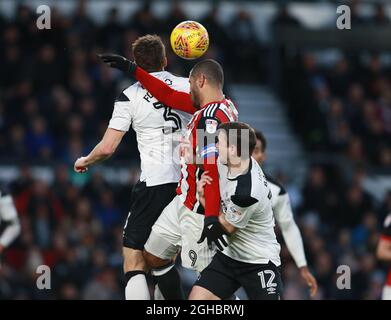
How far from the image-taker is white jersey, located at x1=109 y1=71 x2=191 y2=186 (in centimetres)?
970

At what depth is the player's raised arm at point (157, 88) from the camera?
371 inches

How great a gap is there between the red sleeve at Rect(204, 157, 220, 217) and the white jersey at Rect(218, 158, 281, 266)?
85 mm

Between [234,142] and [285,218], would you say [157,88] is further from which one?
[285,218]

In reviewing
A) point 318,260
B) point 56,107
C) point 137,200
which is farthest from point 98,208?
point 137,200

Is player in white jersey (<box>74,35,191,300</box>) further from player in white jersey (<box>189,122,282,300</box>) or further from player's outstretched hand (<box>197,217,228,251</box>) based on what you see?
player's outstretched hand (<box>197,217,228,251</box>)

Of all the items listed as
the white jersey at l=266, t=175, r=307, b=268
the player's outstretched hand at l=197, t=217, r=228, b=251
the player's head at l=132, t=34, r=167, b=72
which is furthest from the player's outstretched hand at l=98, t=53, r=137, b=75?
the white jersey at l=266, t=175, r=307, b=268

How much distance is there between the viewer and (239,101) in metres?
19.5

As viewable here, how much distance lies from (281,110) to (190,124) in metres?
10.6

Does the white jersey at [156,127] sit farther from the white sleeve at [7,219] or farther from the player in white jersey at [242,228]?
the white sleeve at [7,219]

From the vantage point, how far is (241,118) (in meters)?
18.8

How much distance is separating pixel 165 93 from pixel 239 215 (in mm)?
1345

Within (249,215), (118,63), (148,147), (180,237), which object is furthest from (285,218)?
(118,63)

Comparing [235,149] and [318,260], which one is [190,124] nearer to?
[235,149]

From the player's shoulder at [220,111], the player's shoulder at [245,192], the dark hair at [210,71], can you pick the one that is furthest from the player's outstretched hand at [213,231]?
the dark hair at [210,71]
